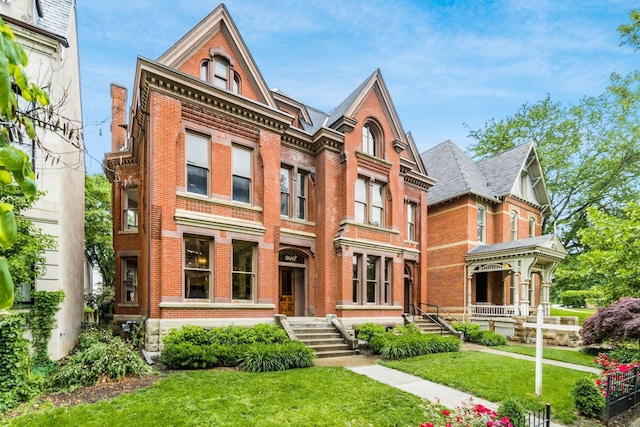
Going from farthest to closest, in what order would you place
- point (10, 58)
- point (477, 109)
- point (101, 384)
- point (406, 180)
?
point (477, 109), point (406, 180), point (101, 384), point (10, 58)

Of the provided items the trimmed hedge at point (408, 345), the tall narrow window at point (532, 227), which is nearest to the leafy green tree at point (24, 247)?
the trimmed hedge at point (408, 345)

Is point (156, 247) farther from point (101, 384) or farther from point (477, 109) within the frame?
point (477, 109)

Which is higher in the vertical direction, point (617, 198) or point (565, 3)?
point (565, 3)

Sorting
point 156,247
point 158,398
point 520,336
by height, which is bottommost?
point 520,336

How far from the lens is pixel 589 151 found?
28328 millimetres

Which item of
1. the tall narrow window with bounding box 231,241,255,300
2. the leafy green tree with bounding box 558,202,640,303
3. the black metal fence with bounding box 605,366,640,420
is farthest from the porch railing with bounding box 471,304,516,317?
Result: the tall narrow window with bounding box 231,241,255,300

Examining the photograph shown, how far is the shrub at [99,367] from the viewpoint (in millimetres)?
7590

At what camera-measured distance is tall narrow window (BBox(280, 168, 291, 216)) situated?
1536 cm

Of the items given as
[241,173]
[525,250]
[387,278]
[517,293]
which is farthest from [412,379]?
[525,250]

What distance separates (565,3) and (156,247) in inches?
711

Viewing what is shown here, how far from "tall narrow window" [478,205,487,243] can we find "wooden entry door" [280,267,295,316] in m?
12.8

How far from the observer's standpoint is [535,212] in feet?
82.7

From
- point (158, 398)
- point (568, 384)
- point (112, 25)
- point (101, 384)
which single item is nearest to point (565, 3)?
point (568, 384)

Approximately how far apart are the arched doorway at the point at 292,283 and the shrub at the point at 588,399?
10209mm
